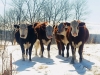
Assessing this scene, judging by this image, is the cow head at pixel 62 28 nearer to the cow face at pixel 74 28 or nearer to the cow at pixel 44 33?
the cow at pixel 44 33

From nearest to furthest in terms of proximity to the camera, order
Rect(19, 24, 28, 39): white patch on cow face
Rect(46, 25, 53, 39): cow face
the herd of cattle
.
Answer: the herd of cattle
Rect(19, 24, 28, 39): white patch on cow face
Rect(46, 25, 53, 39): cow face

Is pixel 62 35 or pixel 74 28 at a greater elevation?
pixel 74 28

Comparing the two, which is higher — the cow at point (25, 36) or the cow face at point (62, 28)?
the cow face at point (62, 28)

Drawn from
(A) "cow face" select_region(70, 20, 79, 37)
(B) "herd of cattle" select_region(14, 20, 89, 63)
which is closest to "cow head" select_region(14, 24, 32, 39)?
(B) "herd of cattle" select_region(14, 20, 89, 63)

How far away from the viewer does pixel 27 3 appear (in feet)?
136

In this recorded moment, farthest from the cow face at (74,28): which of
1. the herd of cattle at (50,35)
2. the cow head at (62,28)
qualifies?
the cow head at (62,28)

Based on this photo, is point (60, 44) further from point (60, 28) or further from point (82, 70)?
point (82, 70)

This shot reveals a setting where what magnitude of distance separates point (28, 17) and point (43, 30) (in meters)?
31.7

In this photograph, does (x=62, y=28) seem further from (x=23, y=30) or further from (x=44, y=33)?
(x=23, y=30)

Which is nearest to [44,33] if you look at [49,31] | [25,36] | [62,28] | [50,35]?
[49,31]

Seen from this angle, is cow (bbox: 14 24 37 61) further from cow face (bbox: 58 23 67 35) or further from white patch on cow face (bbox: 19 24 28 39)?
cow face (bbox: 58 23 67 35)

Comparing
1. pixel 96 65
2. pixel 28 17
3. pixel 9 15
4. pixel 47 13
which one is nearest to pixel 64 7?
pixel 47 13

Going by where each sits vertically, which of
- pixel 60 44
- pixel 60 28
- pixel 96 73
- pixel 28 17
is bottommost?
pixel 96 73

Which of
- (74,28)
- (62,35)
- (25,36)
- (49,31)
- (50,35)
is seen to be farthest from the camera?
(62,35)
